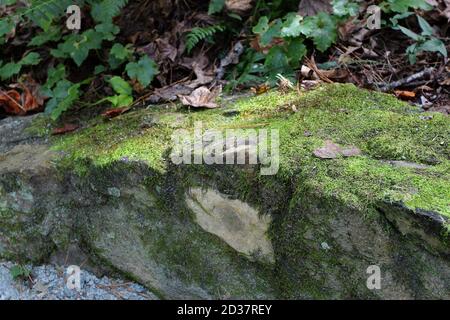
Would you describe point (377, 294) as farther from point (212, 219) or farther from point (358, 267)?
point (212, 219)

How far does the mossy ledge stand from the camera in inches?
79.1

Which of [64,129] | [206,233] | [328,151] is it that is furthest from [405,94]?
[64,129]

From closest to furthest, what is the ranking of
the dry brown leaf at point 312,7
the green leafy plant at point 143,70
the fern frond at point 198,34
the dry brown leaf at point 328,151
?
1. the dry brown leaf at point 328,151
2. the green leafy plant at point 143,70
3. the dry brown leaf at point 312,7
4. the fern frond at point 198,34

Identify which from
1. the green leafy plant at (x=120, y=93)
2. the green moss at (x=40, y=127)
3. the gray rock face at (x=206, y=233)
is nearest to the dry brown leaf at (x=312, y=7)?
the green leafy plant at (x=120, y=93)

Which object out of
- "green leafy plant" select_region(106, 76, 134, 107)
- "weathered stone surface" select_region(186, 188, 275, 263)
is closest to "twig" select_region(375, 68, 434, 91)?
"weathered stone surface" select_region(186, 188, 275, 263)

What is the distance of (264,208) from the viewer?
7.52 ft

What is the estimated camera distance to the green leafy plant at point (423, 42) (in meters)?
3.04

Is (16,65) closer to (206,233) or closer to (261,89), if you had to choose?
(261,89)

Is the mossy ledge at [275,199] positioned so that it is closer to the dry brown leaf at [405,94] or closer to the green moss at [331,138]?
the green moss at [331,138]

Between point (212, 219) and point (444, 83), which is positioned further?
point (444, 83)

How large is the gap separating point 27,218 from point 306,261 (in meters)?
1.66

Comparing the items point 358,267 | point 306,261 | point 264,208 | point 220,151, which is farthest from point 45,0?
point 358,267

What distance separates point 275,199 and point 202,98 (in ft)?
2.99

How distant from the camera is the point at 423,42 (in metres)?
3.09
